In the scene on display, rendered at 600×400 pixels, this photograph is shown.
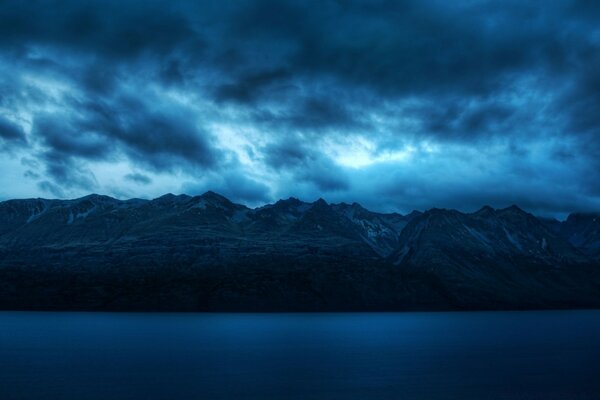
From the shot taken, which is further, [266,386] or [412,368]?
[412,368]

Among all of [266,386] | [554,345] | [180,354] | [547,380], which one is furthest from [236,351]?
[554,345]

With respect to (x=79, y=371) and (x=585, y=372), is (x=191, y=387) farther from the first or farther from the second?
(x=585, y=372)

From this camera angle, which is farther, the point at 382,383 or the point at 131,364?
the point at 131,364

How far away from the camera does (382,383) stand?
3081 inches

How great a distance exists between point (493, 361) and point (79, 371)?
3078 inches

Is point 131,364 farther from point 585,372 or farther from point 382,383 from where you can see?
point 585,372

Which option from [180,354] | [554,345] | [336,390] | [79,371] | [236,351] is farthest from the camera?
[554,345]

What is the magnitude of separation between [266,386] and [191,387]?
33.9ft

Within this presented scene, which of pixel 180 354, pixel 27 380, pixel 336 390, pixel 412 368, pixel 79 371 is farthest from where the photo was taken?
pixel 180 354

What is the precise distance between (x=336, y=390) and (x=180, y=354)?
56727 mm

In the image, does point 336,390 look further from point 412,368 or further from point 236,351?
point 236,351

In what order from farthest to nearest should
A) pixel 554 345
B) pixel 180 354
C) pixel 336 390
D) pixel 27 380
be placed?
pixel 554 345 < pixel 180 354 < pixel 27 380 < pixel 336 390

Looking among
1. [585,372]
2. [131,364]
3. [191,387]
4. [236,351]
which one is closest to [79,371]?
[131,364]

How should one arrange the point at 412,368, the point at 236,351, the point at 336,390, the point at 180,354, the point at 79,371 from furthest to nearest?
the point at 236,351
the point at 180,354
the point at 412,368
the point at 79,371
the point at 336,390
